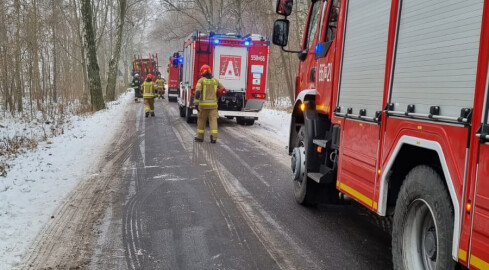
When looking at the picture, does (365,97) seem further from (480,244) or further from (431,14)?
(480,244)

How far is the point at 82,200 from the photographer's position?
18.1ft

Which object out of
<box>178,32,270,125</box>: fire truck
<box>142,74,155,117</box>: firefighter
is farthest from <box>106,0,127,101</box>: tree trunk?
<box>178,32,270,125</box>: fire truck

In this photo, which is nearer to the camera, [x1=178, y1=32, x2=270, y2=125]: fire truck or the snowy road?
the snowy road

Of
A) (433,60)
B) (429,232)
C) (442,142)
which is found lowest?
(429,232)

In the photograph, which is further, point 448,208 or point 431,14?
point 431,14

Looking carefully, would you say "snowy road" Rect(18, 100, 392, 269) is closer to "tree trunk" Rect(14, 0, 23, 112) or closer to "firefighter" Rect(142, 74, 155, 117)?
"firefighter" Rect(142, 74, 155, 117)

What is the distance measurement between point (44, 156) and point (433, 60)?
7.54 meters

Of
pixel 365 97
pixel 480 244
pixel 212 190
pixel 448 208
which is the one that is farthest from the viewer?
pixel 212 190

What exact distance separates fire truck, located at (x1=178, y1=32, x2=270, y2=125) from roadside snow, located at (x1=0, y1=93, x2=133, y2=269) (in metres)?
3.97

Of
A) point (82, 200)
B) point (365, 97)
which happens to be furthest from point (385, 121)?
point (82, 200)

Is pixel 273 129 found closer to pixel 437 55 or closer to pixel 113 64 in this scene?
pixel 437 55

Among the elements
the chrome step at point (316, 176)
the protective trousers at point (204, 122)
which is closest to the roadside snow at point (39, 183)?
the protective trousers at point (204, 122)

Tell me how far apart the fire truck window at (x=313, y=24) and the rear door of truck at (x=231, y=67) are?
841 cm

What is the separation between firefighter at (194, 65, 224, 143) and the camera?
10633 millimetres
